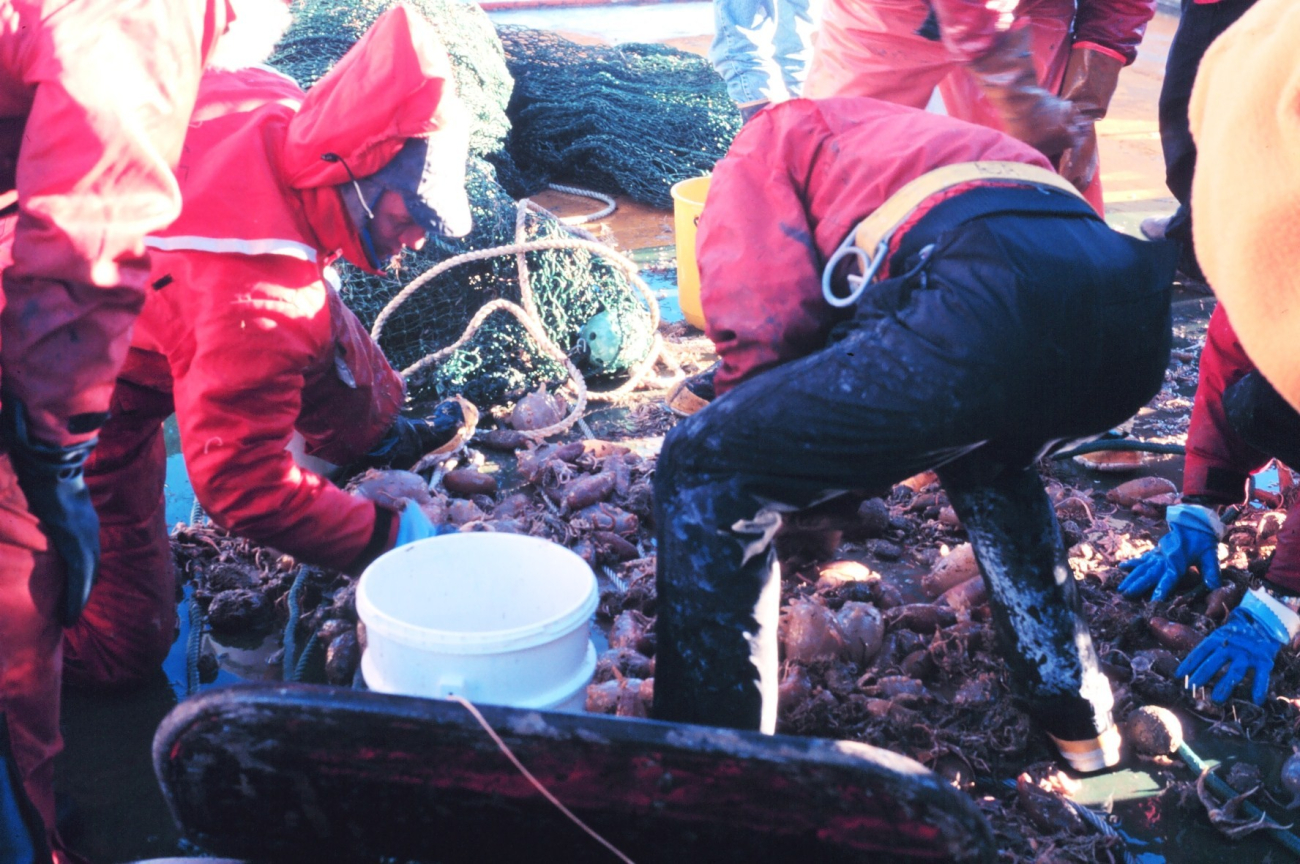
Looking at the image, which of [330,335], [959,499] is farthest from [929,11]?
[330,335]

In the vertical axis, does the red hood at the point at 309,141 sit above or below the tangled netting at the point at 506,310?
above

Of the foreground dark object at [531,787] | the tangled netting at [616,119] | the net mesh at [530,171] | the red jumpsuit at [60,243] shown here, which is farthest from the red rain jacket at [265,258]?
the tangled netting at [616,119]

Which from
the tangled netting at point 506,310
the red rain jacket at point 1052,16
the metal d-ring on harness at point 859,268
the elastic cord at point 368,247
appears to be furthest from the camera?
the tangled netting at point 506,310

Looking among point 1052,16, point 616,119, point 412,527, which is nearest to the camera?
point 412,527

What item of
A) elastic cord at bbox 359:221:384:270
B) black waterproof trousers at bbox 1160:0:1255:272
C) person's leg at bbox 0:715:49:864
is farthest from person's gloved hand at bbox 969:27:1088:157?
person's leg at bbox 0:715:49:864

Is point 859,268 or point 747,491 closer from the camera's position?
point 747,491

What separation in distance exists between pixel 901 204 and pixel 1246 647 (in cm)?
148

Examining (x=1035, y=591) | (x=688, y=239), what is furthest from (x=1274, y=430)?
(x=688, y=239)

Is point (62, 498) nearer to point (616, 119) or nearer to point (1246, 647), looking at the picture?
point (1246, 647)

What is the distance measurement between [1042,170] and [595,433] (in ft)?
7.40

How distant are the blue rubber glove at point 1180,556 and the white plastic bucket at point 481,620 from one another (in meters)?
1.62

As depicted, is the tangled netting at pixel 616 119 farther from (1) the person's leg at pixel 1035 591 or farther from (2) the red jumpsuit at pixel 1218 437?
(1) the person's leg at pixel 1035 591

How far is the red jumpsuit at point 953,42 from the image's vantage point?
141 inches

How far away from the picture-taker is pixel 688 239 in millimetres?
4273
